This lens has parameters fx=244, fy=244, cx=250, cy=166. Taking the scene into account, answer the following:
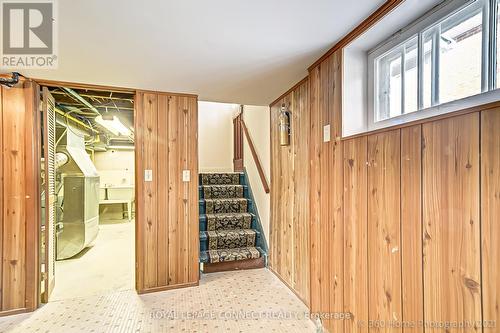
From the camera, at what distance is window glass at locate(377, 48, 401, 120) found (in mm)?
1434

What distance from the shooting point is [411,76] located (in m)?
1.34

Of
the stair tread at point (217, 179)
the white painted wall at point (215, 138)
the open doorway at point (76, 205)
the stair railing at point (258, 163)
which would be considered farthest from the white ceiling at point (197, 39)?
the white painted wall at point (215, 138)

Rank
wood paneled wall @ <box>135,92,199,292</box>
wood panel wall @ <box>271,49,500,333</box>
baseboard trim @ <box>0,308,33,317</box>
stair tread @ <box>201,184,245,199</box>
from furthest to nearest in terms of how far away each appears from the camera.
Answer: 1. stair tread @ <box>201,184,245,199</box>
2. wood paneled wall @ <box>135,92,199,292</box>
3. baseboard trim @ <box>0,308,33,317</box>
4. wood panel wall @ <box>271,49,500,333</box>

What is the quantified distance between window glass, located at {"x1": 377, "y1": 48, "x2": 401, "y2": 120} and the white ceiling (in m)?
0.31

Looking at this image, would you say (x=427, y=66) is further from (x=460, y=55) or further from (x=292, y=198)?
(x=292, y=198)

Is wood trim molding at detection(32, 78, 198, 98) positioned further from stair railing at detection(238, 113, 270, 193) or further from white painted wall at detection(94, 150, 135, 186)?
white painted wall at detection(94, 150, 135, 186)

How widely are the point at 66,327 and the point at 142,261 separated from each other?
0.73m

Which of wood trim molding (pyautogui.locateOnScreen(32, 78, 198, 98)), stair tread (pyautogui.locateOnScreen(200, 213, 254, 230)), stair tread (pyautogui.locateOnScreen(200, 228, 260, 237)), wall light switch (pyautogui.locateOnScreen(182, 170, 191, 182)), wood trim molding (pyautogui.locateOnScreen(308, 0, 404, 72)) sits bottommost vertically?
stair tread (pyautogui.locateOnScreen(200, 228, 260, 237))

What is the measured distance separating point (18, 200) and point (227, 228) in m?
2.20

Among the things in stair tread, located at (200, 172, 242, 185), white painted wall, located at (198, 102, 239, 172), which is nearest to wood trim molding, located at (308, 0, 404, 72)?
stair tread, located at (200, 172, 242, 185)

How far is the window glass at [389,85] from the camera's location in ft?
4.70

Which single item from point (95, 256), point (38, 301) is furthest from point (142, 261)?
point (95, 256)

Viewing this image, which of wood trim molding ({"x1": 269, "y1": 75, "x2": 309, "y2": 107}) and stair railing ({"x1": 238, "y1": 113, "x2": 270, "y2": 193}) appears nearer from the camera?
wood trim molding ({"x1": 269, "y1": 75, "x2": 309, "y2": 107})

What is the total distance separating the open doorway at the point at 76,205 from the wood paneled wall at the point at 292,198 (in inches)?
66.1
